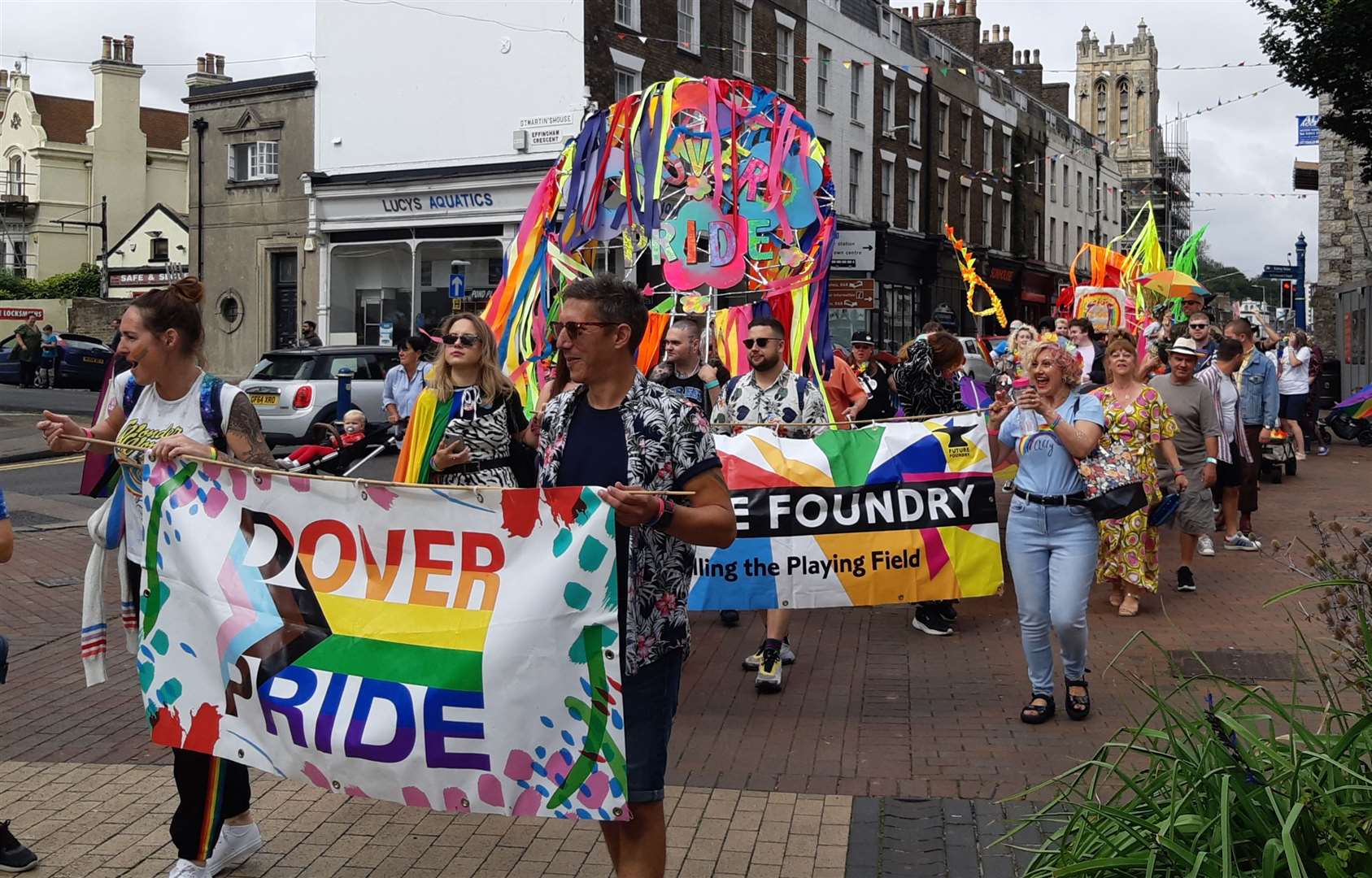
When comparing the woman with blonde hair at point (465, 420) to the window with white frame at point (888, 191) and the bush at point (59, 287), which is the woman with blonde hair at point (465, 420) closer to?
the window with white frame at point (888, 191)

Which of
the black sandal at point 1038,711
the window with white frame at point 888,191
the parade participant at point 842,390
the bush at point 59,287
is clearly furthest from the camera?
the bush at point 59,287

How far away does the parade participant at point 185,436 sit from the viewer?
4.34m

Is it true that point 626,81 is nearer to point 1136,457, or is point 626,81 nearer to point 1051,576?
point 1136,457

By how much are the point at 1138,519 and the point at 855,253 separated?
20.0 m

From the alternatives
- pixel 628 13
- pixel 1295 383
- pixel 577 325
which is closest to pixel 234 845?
pixel 577 325

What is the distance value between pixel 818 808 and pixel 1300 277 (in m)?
41.9

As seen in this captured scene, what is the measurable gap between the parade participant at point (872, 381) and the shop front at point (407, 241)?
46.1 ft

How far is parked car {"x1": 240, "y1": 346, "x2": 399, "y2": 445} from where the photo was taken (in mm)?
18828

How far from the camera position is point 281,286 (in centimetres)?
3145

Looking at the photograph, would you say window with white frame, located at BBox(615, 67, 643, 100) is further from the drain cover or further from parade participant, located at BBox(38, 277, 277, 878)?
parade participant, located at BBox(38, 277, 277, 878)

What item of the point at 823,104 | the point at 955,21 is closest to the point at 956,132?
the point at 955,21

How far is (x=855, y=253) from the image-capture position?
2830 centimetres

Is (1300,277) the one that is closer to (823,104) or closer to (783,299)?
(823,104)

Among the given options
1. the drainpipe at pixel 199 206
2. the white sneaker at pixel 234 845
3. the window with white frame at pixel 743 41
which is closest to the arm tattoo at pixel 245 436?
the white sneaker at pixel 234 845
